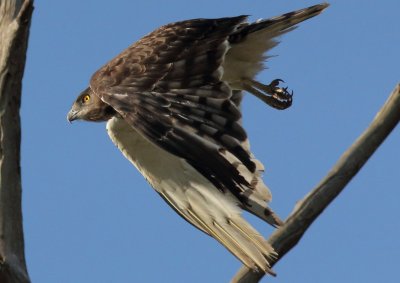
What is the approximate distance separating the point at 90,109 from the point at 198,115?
6.75ft

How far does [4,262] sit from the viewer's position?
176 inches

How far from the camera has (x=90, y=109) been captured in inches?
324

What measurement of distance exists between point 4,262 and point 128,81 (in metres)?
2.75

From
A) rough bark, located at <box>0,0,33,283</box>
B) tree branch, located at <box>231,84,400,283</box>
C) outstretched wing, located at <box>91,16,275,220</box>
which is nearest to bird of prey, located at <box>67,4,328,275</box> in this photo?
outstretched wing, located at <box>91,16,275,220</box>

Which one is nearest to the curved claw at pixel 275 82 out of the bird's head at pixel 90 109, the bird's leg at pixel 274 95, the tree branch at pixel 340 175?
the bird's leg at pixel 274 95

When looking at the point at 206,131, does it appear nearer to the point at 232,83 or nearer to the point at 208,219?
the point at 208,219

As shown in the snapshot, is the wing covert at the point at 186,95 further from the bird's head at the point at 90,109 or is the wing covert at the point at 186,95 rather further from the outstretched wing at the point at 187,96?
the bird's head at the point at 90,109

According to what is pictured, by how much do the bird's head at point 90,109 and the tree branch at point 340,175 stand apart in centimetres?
336

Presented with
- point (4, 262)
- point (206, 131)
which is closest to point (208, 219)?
point (206, 131)

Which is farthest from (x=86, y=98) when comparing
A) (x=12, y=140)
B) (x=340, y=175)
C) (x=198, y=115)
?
(x=340, y=175)

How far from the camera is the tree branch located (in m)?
4.82

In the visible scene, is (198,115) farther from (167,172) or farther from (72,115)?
(72,115)

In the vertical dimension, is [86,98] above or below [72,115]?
above

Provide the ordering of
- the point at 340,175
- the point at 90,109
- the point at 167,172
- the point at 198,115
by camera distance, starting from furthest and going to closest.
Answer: the point at 90,109, the point at 167,172, the point at 198,115, the point at 340,175
